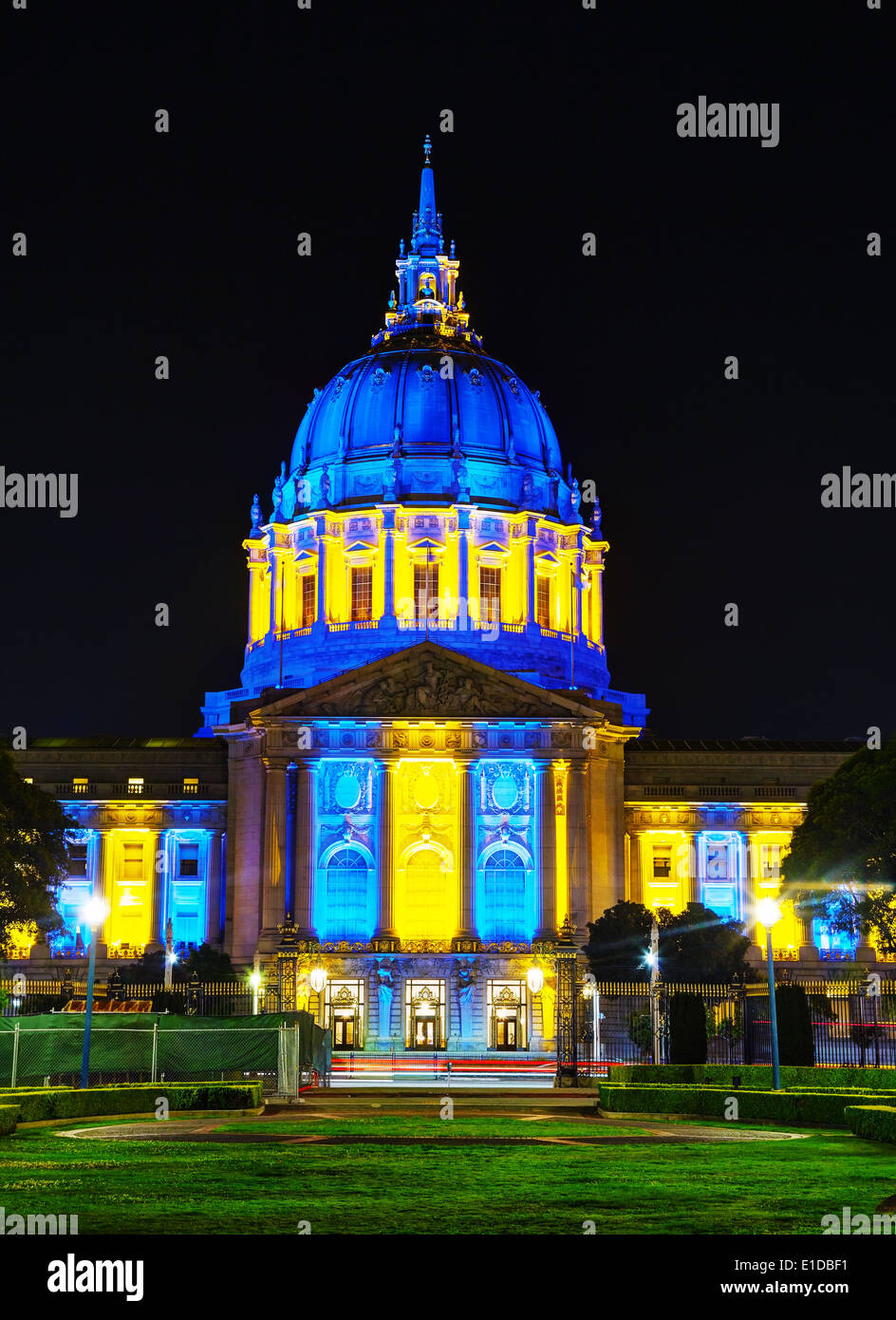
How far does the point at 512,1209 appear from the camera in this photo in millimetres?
25281

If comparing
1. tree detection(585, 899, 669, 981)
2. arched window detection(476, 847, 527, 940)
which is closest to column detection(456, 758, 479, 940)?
arched window detection(476, 847, 527, 940)

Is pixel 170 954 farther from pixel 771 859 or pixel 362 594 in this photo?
pixel 771 859

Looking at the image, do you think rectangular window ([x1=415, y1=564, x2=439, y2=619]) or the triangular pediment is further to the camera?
rectangular window ([x1=415, y1=564, x2=439, y2=619])

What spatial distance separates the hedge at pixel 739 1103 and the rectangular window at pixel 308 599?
90.6 metres

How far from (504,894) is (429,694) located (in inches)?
523

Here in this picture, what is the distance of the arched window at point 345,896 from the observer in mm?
113938

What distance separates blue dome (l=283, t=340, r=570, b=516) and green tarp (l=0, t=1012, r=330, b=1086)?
276 feet

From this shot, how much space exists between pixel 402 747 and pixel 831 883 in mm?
31998

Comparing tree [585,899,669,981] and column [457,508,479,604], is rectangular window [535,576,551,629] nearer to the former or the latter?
column [457,508,479,604]

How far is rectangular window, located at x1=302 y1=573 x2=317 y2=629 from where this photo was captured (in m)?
137

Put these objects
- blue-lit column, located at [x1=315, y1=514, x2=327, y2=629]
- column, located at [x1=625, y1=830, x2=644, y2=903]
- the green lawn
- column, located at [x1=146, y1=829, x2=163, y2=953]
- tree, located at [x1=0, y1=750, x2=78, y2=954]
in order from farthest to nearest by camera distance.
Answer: blue-lit column, located at [x1=315, y1=514, x2=327, y2=629] → column, located at [x1=625, y1=830, x2=644, y2=903] → column, located at [x1=146, y1=829, x2=163, y2=953] → tree, located at [x1=0, y1=750, x2=78, y2=954] → the green lawn

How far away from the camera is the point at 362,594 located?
13612 centimetres

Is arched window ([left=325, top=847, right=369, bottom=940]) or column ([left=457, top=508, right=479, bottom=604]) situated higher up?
column ([left=457, top=508, right=479, bottom=604])

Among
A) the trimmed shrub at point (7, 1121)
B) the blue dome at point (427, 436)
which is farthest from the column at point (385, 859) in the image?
the trimmed shrub at point (7, 1121)
